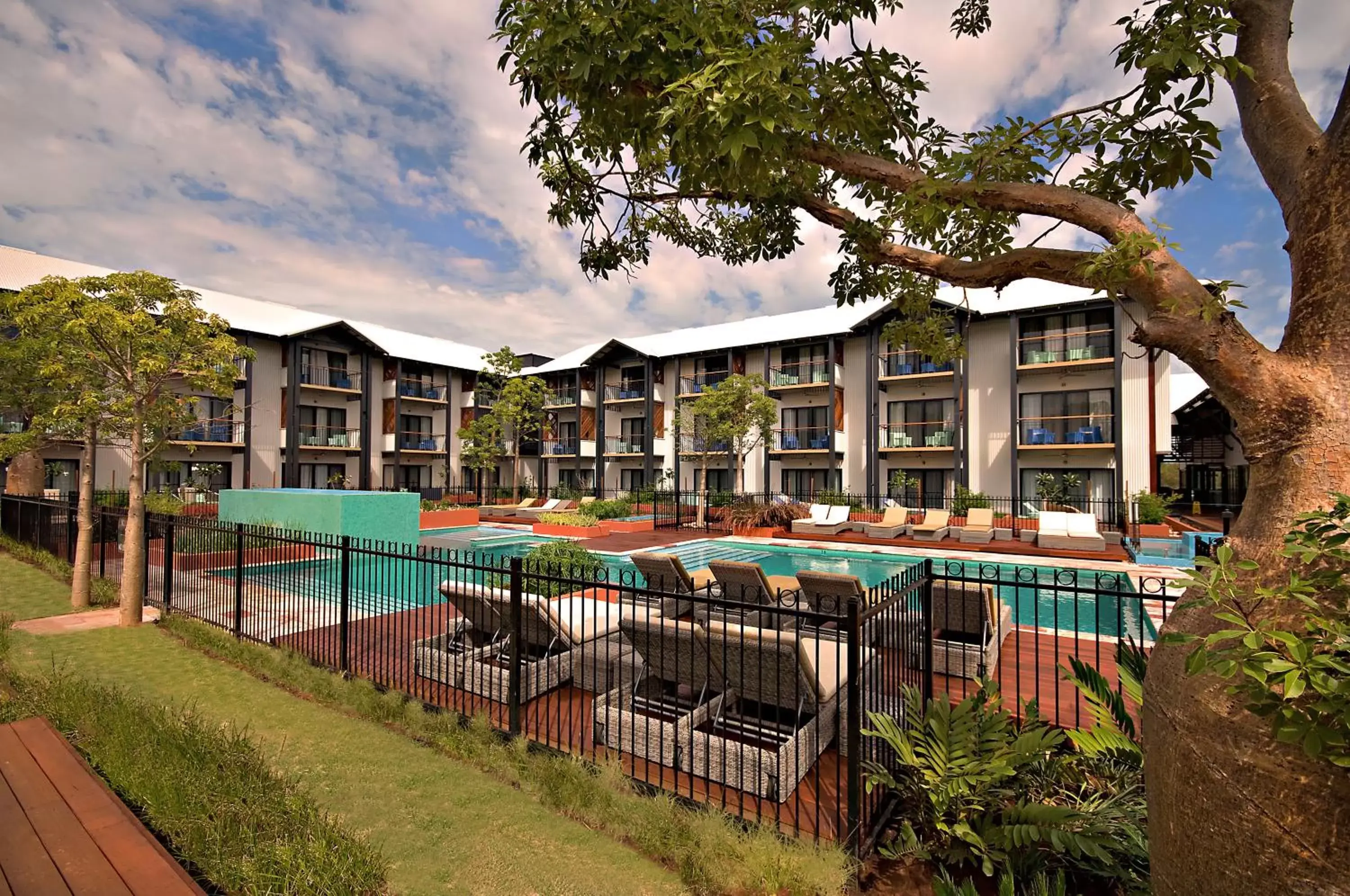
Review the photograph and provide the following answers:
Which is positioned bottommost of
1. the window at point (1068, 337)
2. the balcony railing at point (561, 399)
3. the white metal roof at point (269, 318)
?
the balcony railing at point (561, 399)

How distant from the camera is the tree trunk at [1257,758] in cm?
202

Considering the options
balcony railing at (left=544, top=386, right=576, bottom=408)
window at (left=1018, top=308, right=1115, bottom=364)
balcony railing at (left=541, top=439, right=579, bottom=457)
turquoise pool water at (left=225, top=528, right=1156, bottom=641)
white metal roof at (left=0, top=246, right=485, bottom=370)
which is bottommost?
turquoise pool water at (left=225, top=528, right=1156, bottom=641)

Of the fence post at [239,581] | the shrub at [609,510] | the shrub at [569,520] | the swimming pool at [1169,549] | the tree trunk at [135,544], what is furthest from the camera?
the shrub at [609,510]

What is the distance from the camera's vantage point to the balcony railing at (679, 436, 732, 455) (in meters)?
30.8

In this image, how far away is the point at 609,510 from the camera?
26.5 m

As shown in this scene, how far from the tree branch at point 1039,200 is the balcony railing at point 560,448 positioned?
36.9m

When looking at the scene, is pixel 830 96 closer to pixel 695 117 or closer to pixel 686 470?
pixel 695 117

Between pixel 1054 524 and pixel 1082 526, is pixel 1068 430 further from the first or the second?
pixel 1054 524

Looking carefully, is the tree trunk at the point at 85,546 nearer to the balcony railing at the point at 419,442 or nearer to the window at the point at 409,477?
the window at the point at 409,477

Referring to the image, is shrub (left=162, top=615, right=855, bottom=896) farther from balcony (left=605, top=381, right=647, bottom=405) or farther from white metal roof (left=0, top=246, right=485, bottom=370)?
balcony (left=605, top=381, right=647, bottom=405)

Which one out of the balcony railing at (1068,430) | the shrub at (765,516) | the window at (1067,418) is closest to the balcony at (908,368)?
the window at (1067,418)

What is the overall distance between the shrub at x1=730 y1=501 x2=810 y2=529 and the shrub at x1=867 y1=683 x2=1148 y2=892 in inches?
745

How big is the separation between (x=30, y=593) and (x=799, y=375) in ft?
96.9

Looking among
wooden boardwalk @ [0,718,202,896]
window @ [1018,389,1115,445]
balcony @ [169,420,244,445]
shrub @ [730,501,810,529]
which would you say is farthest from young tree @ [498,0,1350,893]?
balcony @ [169,420,244,445]
